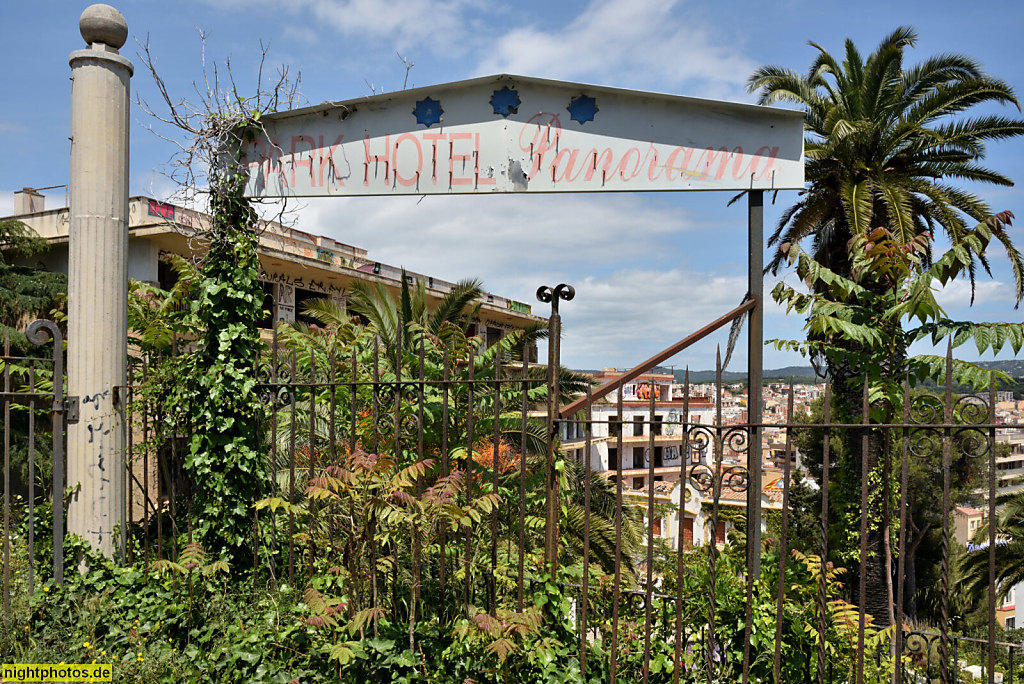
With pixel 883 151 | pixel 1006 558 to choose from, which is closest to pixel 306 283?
pixel 883 151

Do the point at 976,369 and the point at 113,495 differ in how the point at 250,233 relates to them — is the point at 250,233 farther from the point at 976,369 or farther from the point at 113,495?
the point at 976,369

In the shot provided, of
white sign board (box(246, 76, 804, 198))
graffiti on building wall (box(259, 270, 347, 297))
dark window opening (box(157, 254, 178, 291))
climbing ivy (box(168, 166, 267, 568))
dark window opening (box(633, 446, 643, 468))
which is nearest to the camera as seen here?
white sign board (box(246, 76, 804, 198))

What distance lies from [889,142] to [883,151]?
20cm

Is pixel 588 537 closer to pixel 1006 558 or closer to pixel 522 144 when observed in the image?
pixel 522 144

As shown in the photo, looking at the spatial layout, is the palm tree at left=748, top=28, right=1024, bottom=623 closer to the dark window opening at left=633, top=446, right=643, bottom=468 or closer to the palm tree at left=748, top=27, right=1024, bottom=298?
the palm tree at left=748, top=27, right=1024, bottom=298

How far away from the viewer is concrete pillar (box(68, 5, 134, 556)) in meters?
4.52

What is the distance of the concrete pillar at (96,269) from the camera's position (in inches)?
178

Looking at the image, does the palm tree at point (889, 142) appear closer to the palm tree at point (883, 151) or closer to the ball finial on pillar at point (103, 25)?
the palm tree at point (883, 151)

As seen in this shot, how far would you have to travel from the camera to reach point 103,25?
4488 millimetres

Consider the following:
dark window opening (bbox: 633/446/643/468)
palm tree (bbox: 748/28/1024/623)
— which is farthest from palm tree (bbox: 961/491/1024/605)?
dark window opening (bbox: 633/446/643/468)

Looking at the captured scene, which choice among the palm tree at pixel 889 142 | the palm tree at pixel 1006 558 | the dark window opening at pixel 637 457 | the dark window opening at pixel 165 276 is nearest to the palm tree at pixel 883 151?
the palm tree at pixel 889 142

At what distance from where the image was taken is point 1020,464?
7925 cm

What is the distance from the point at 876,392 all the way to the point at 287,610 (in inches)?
175

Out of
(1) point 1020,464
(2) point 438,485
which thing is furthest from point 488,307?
(1) point 1020,464
